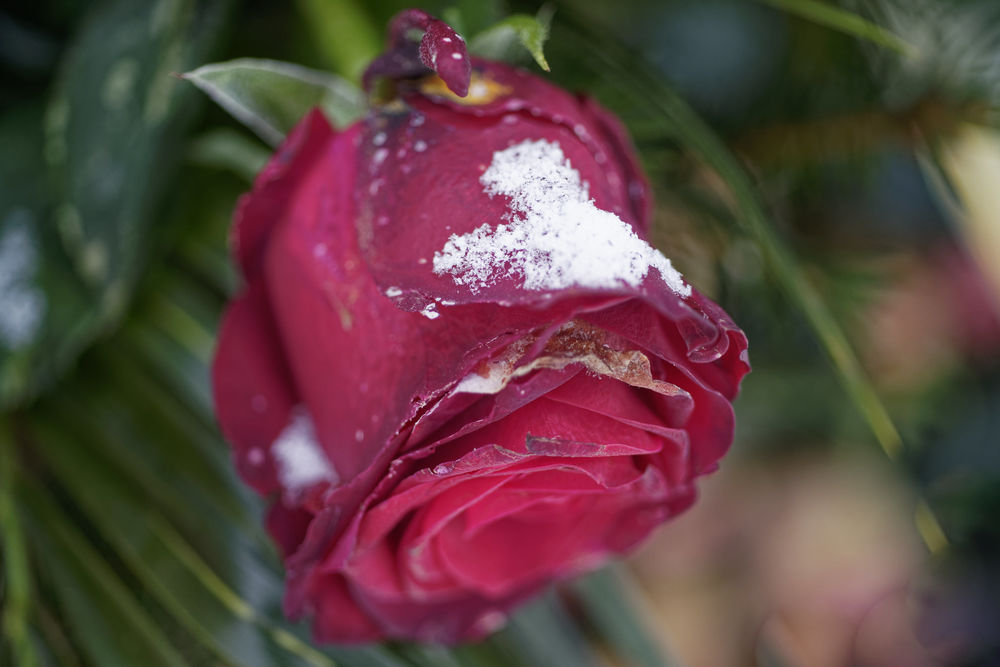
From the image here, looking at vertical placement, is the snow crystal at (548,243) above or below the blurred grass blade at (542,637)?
above

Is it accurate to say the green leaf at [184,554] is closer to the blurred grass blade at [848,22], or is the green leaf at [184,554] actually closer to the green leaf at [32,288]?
the green leaf at [32,288]

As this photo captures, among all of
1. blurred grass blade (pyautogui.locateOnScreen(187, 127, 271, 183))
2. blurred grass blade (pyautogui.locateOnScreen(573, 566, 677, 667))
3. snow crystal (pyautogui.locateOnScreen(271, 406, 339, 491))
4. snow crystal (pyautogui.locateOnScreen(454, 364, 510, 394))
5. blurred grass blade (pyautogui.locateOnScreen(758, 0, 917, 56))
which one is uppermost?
blurred grass blade (pyautogui.locateOnScreen(758, 0, 917, 56))

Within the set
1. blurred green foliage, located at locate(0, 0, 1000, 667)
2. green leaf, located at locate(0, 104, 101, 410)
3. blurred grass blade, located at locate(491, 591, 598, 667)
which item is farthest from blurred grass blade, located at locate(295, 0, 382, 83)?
blurred grass blade, located at locate(491, 591, 598, 667)

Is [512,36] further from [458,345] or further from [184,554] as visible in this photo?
[184,554]

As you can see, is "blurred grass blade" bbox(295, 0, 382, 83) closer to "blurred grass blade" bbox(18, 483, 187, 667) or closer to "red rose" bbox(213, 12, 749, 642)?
"red rose" bbox(213, 12, 749, 642)

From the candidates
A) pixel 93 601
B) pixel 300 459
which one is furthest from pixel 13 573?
pixel 300 459

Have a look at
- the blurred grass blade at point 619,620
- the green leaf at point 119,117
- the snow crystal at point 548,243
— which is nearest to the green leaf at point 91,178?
the green leaf at point 119,117

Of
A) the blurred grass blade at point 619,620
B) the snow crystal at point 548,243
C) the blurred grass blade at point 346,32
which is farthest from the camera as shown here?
the blurred grass blade at point 619,620
